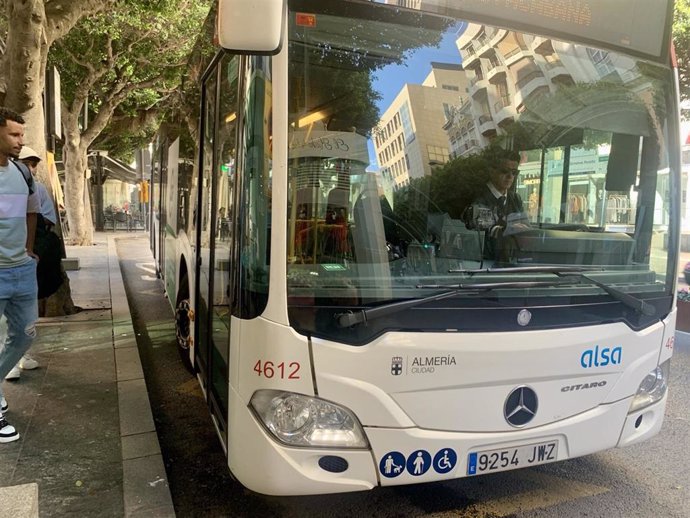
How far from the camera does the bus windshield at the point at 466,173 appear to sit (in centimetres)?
235

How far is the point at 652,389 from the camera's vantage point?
307 centimetres

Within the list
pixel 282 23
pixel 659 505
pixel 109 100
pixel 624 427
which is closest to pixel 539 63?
pixel 282 23

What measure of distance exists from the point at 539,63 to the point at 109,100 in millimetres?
15044

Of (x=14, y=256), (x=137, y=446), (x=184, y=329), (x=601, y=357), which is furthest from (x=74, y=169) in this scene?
(x=601, y=357)

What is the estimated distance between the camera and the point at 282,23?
7.28ft

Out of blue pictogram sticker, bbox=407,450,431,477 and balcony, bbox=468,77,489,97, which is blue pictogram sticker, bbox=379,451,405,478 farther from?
balcony, bbox=468,77,489,97

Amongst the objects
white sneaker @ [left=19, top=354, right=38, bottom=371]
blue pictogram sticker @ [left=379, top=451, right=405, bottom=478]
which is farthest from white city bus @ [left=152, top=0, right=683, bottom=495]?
white sneaker @ [left=19, top=354, right=38, bottom=371]

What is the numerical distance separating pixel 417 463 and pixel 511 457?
0.52 meters

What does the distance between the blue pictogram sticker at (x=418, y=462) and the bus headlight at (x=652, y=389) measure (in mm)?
1263

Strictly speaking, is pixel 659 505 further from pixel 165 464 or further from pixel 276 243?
pixel 165 464

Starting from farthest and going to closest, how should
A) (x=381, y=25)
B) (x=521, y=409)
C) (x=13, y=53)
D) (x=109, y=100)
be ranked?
1. (x=109, y=100)
2. (x=13, y=53)
3. (x=521, y=409)
4. (x=381, y=25)

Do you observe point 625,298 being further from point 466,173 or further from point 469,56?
point 469,56

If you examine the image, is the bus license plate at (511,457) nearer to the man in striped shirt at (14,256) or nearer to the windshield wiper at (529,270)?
the windshield wiper at (529,270)

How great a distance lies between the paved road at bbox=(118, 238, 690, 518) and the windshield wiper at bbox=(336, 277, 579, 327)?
4.59 ft
